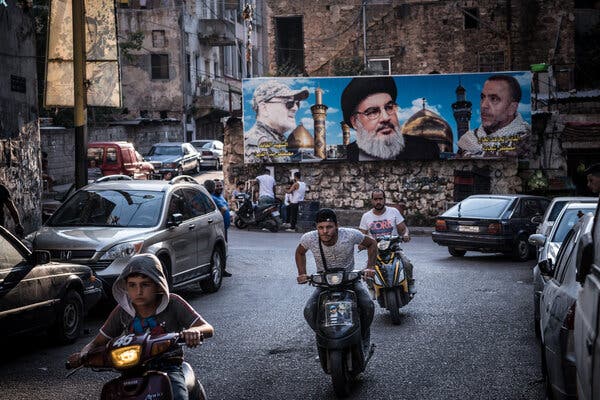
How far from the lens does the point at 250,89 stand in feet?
115

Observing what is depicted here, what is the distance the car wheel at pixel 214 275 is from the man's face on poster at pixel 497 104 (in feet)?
64.5

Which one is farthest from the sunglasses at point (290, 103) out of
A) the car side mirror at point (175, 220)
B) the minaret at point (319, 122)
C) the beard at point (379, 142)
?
the car side mirror at point (175, 220)

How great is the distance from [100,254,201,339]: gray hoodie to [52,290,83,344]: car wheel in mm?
5239

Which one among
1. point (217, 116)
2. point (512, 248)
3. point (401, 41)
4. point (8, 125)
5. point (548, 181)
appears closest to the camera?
point (8, 125)

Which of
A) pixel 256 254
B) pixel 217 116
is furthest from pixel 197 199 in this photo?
pixel 217 116

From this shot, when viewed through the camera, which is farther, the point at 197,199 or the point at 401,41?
the point at 401,41

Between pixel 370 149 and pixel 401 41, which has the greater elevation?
pixel 401 41

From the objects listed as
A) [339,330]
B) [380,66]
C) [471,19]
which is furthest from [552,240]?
[471,19]

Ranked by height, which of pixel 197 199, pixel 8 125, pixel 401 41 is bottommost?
pixel 197 199

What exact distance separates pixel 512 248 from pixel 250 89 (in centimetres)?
1513

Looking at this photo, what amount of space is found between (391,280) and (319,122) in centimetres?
2261

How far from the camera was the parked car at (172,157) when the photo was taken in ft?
148

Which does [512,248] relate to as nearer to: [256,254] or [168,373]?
[256,254]

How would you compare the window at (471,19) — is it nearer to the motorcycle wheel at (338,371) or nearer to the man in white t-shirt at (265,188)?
the man in white t-shirt at (265,188)
